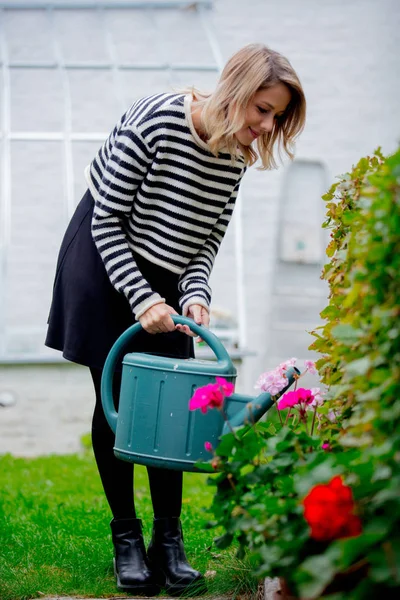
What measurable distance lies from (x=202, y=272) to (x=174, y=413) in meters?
0.53

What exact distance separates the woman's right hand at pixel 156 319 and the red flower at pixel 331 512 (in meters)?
0.79

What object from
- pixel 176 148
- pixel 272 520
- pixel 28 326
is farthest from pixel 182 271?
pixel 28 326

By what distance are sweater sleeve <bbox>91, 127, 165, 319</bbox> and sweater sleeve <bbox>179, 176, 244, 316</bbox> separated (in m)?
0.16

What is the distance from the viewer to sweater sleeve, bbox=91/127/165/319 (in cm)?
212

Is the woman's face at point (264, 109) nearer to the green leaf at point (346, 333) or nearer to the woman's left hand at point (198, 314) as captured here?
the woman's left hand at point (198, 314)

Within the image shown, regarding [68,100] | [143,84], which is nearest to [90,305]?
[68,100]

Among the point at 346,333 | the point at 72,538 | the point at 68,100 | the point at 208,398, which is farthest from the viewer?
the point at 68,100

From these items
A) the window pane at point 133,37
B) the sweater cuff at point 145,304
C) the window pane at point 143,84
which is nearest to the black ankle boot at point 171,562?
the sweater cuff at point 145,304

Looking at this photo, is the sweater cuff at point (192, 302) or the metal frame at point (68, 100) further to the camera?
the metal frame at point (68, 100)

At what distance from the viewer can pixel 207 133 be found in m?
2.15

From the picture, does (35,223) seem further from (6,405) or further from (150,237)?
(150,237)

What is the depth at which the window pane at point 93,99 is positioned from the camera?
6.00 metres

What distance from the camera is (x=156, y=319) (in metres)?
2.04

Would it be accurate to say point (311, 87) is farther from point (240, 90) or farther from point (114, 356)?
point (114, 356)
